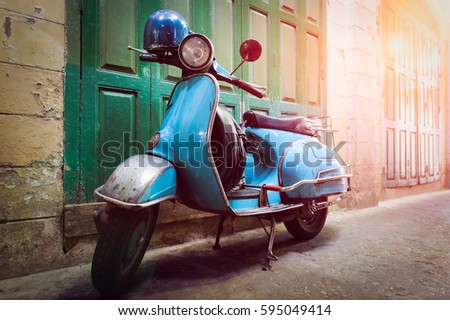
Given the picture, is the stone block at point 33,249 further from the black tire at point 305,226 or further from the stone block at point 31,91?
the black tire at point 305,226

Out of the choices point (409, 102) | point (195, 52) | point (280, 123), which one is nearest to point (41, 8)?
point (195, 52)

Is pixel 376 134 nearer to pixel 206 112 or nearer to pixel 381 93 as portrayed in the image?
pixel 381 93

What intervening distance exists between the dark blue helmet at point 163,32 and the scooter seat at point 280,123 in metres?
0.82

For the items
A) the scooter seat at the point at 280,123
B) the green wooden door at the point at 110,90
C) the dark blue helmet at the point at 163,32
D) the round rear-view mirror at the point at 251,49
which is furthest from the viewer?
the scooter seat at the point at 280,123

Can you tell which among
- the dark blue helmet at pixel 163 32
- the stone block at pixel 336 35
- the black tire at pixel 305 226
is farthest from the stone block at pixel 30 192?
the stone block at pixel 336 35

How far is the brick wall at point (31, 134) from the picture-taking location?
1619 mm

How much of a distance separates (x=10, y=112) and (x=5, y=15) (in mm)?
617

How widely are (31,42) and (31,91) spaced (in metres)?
0.33

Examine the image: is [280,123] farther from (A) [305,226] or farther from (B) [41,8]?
(B) [41,8]

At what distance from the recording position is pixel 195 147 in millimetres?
1431

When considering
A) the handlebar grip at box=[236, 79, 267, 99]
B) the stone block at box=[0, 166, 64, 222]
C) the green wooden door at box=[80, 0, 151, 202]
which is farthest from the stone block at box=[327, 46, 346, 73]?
the stone block at box=[0, 166, 64, 222]

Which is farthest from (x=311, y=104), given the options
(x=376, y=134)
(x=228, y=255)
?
(x=228, y=255)

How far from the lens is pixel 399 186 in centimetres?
478

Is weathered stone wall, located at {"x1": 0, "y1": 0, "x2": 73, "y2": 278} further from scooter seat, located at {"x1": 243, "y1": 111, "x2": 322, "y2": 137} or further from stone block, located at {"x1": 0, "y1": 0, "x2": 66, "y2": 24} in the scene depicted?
scooter seat, located at {"x1": 243, "y1": 111, "x2": 322, "y2": 137}
